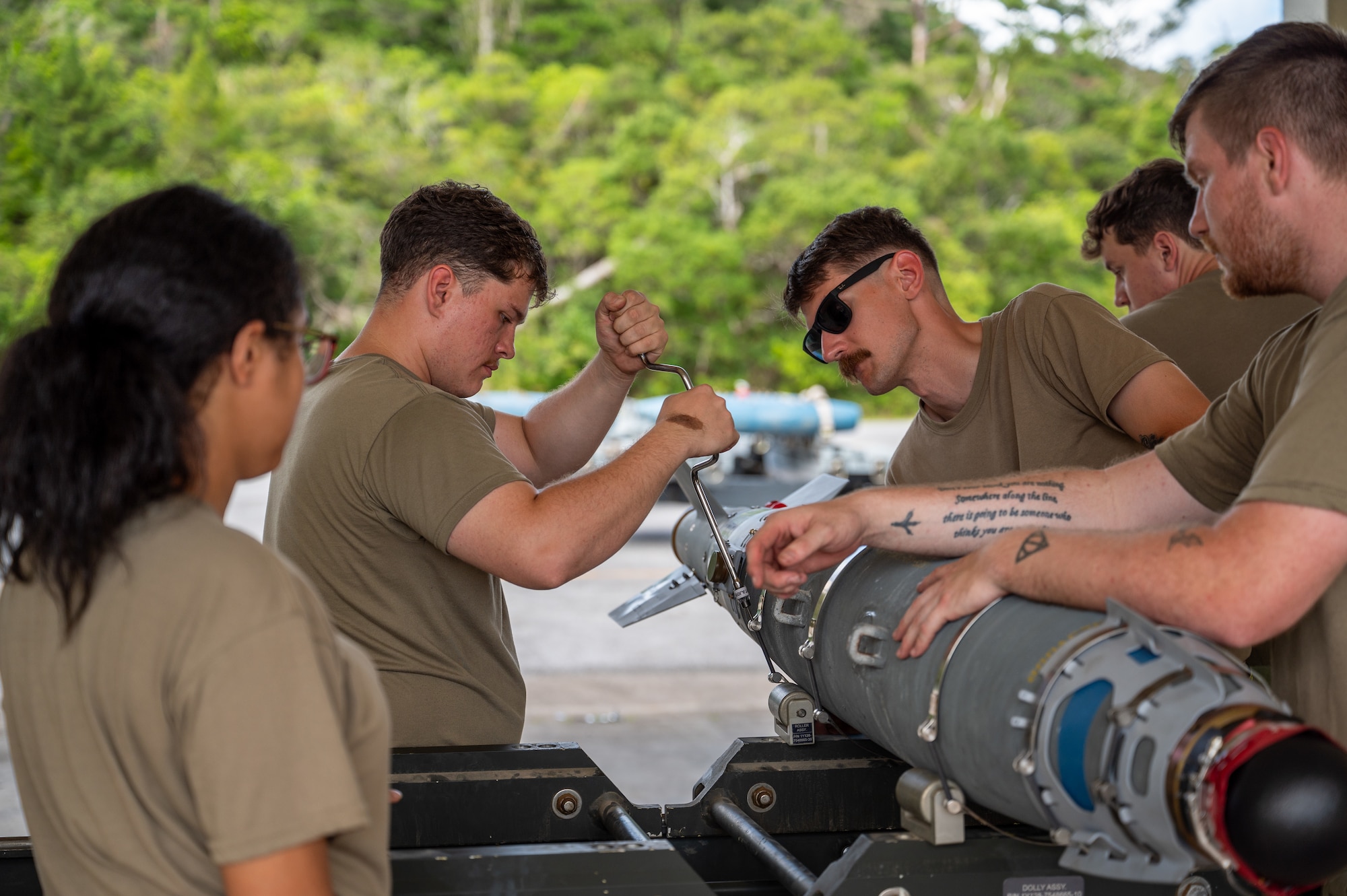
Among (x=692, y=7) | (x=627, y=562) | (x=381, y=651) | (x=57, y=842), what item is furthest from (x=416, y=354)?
(x=692, y=7)

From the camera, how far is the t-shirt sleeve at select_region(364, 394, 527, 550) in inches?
73.8

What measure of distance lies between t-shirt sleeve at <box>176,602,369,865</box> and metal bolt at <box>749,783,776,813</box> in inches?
41.1

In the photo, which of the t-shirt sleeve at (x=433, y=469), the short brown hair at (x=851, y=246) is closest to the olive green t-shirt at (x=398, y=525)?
the t-shirt sleeve at (x=433, y=469)

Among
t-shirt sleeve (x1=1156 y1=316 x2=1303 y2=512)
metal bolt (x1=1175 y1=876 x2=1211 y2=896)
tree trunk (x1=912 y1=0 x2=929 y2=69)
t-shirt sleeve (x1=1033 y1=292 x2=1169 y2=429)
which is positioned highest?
tree trunk (x1=912 y1=0 x2=929 y2=69)

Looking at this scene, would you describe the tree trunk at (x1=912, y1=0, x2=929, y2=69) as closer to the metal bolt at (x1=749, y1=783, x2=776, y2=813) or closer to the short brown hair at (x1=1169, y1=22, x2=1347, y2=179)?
the short brown hair at (x1=1169, y1=22, x2=1347, y2=179)

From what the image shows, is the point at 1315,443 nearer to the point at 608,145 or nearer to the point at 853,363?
the point at 853,363

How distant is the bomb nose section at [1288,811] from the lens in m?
1.08

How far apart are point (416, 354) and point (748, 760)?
0.94 meters

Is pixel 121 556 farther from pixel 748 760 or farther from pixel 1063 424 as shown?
pixel 1063 424

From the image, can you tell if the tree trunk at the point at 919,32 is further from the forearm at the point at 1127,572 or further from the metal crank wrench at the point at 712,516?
the forearm at the point at 1127,572

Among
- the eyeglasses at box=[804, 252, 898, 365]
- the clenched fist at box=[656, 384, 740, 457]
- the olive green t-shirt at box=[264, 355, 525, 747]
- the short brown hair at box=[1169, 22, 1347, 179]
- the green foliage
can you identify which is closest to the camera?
the short brown hair at box=[1169, 22, 1347, 179]

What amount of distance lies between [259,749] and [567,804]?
3.34 ft

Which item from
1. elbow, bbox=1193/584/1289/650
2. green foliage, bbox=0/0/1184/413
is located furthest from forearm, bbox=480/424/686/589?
green foliage, bbox=0/0/1184/413

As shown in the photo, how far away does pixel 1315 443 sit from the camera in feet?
4.22
